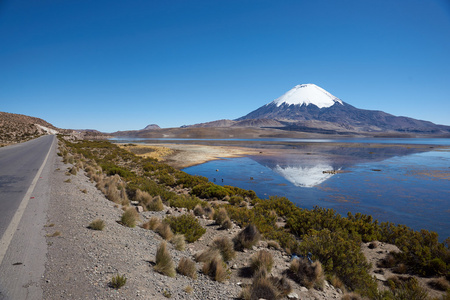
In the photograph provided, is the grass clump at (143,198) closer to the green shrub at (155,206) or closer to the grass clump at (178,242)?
the green shrub at (155,206)

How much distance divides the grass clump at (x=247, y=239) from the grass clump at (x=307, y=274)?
5.14 ft

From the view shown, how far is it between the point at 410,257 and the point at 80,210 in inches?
426

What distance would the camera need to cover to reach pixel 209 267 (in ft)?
17.7

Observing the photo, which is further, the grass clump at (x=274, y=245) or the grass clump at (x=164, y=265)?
the grass clump at (x=274, y=245)

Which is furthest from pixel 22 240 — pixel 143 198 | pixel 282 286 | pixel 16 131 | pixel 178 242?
pixel 16 131

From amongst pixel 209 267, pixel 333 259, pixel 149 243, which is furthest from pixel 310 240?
pixel 149 243

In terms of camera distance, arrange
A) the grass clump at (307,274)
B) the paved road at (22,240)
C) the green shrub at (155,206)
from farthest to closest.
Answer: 1. the green shrub at (155,206)
2. the grass clump at (307,274)
3. the paved road at (22,240)

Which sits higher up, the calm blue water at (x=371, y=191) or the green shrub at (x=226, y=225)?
the green shrub at (x=226, y=225)

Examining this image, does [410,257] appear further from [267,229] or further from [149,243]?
[149,243]

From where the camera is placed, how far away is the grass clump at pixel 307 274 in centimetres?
564

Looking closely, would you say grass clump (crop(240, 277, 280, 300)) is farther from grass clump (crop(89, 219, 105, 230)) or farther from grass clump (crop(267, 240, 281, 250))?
grass clump (crop(89, 219, 105, 230))

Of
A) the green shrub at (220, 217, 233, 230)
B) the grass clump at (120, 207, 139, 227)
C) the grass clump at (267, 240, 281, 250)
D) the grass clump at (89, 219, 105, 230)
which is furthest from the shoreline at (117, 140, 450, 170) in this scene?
the grass clump at (89, 219, 105, 230)

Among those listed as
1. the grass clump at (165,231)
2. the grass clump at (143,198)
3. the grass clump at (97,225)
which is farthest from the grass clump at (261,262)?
the grass clump at (143,198)

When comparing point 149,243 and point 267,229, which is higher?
point 149,243
